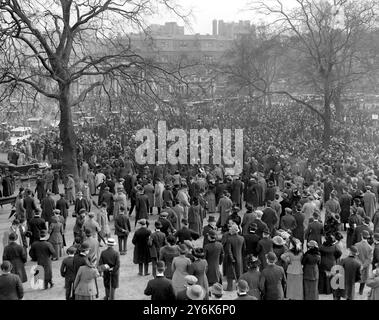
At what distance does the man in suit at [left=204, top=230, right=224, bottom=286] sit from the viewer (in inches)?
408

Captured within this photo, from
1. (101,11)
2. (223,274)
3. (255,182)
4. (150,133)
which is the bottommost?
(223,274)

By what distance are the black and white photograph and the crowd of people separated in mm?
34

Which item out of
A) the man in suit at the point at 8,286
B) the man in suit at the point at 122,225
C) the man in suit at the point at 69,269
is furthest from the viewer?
the man in suit at the point at 122,225

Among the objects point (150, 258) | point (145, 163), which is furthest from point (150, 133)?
point (150, 258)

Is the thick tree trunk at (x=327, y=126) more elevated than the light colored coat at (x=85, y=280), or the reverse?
the thick tree trunk at (x=327, y=126)

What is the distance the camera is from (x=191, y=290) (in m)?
7.89

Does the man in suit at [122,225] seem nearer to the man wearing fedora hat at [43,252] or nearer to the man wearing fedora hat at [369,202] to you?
the man wearing fedora hat at [43,252]

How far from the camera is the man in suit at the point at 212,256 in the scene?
34.0 feet

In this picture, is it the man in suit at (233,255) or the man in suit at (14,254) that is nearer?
the man in suit at (14,254)

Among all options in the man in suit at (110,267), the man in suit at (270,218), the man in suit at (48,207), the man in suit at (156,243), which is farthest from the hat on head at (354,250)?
the man in suit at (48,207)

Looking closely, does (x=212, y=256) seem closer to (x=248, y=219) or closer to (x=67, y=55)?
(x=248, y=219)

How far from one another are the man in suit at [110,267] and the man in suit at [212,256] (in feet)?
5.33
